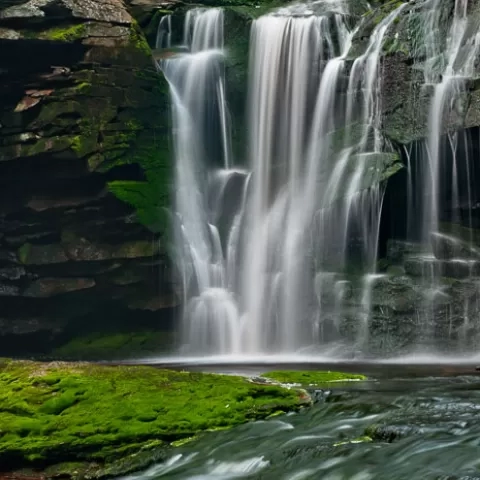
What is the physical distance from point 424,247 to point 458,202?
73.5 inches

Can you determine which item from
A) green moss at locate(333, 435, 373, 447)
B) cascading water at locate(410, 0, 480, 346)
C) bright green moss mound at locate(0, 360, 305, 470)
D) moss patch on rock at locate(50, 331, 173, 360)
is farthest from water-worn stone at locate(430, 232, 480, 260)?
green moss at locate(333, 435, 373, 447)

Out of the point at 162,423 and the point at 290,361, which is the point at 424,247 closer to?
the point at 290,361

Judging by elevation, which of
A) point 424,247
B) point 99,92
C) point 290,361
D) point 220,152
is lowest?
point 290,361

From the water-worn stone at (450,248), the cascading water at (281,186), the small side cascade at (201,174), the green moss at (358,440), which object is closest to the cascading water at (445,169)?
the water-worn stone at (450,248)

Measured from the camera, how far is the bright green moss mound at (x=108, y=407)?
33.9 feet

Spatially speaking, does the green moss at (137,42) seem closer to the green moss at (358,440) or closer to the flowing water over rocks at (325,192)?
the flowing water over rocks at (325,192)

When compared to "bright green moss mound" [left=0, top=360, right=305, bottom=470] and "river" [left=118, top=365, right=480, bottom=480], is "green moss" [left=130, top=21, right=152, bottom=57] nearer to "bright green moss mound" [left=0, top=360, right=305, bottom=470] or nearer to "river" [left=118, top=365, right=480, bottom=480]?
"bright green moss mound" [left=0, top=360, right=305, bottom=470]

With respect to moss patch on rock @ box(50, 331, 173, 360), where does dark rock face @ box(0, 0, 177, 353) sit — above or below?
above

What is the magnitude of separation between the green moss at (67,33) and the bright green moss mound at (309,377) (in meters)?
15.3

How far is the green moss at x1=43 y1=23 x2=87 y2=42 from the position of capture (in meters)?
25.3

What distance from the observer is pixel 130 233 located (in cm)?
2594

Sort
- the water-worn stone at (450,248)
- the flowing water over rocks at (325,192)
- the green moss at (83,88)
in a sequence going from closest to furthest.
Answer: the flowing water over rocks at (325,192) → the water-worn stone at (450,248) → the green moss at (83,88)

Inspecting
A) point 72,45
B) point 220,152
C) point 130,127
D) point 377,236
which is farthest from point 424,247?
point 72,45

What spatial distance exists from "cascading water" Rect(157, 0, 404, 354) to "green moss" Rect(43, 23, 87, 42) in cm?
A: 400
